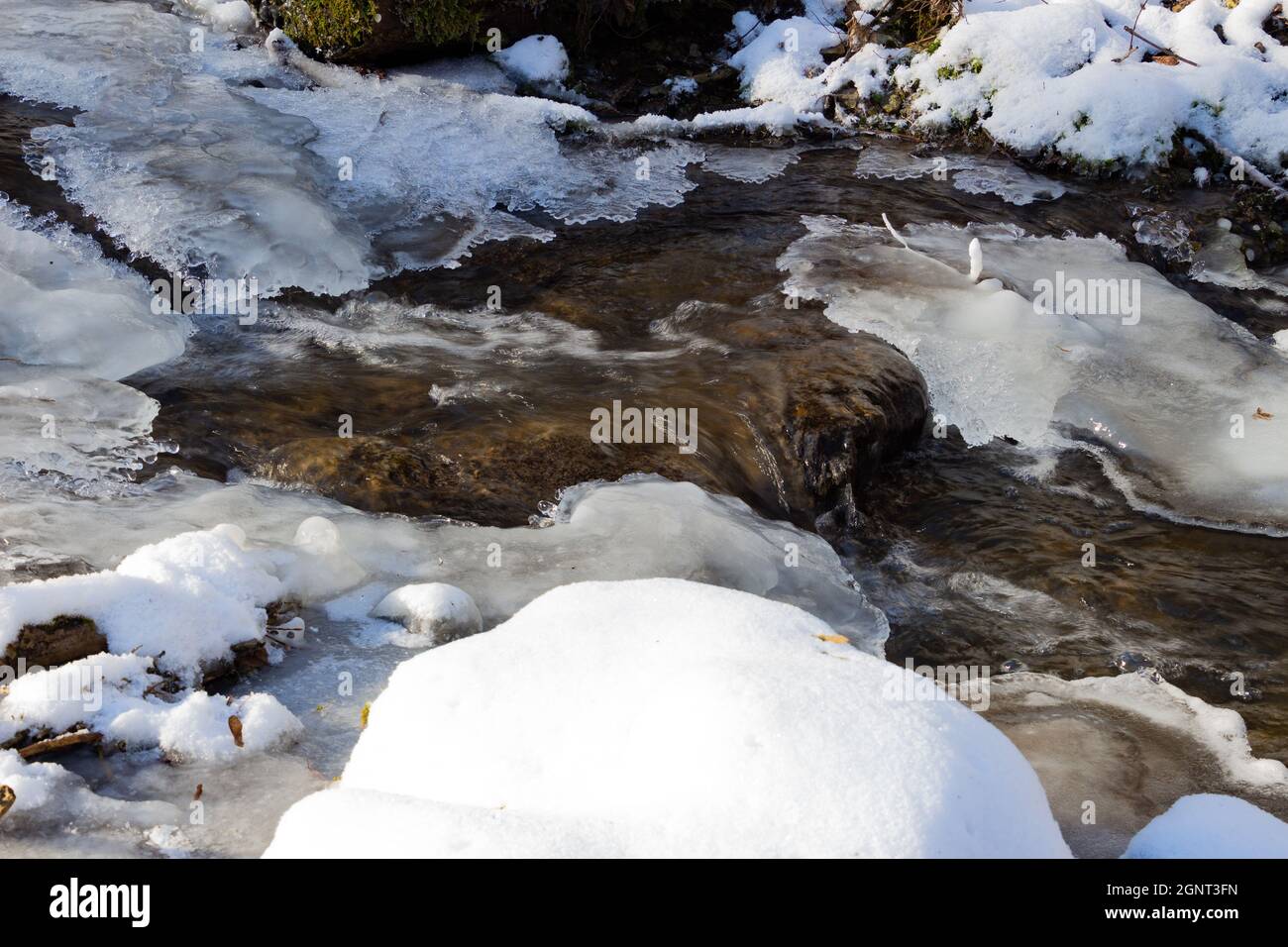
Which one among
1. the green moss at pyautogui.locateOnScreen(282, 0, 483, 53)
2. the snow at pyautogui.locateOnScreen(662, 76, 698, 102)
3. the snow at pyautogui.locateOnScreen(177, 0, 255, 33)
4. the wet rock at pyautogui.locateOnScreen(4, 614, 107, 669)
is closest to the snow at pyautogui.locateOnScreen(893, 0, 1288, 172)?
the snow at pyautogui.locateOnScreen(662, 76, 698, 102)

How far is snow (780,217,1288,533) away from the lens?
19.5 feet

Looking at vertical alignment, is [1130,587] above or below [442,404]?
below

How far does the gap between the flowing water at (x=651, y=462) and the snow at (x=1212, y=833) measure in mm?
268

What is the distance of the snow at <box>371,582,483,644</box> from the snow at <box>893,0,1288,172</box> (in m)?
7.38

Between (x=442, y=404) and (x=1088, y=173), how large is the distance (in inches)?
246

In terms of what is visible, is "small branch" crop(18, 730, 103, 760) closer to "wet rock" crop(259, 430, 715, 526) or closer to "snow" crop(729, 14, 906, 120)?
"wet rock" crop(259, 430, 715, 526)

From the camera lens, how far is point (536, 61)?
9.95 metres

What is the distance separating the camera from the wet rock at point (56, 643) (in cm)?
318

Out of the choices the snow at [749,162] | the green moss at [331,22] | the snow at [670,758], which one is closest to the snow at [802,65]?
the snow at [749,162]

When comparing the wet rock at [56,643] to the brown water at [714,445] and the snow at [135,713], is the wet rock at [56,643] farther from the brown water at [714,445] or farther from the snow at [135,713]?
the brown water at [714,445]
